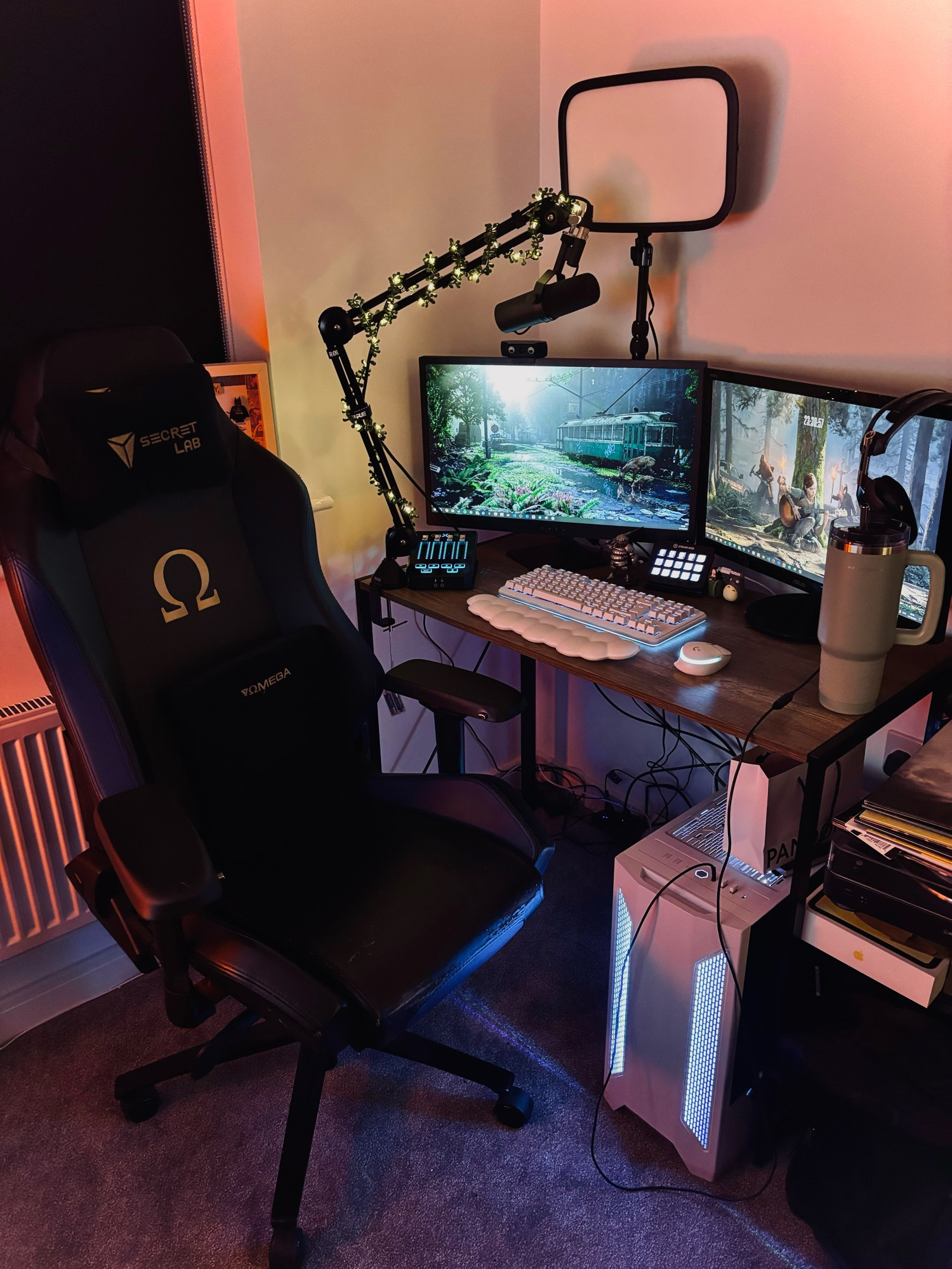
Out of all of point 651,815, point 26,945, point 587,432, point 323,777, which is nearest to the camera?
point 323,777

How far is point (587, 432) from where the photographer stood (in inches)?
77.2

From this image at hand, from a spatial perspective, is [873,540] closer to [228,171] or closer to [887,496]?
[887,496]

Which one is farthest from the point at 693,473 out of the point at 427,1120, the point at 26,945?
the point at 26,945

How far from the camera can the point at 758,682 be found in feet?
5.05

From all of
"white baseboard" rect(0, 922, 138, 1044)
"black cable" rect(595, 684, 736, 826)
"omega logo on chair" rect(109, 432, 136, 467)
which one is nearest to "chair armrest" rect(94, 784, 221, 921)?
"omega logo on chair" rect(109, 432, 136, 467)

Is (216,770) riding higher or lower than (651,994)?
higher

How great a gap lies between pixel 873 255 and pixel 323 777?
52.6 inches

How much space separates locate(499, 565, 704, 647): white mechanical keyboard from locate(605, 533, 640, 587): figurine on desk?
5 cm

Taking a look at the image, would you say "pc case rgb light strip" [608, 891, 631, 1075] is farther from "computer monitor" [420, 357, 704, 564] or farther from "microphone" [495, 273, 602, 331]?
"microphone" [495, 273, 602, 331]

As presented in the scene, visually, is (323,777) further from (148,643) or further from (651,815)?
(651,815)

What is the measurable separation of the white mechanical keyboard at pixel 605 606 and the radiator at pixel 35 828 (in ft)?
2.97

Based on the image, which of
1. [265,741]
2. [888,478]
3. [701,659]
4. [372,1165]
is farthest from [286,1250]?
[888,478]

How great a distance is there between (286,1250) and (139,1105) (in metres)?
0.43

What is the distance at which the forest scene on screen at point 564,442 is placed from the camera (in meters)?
1.88
